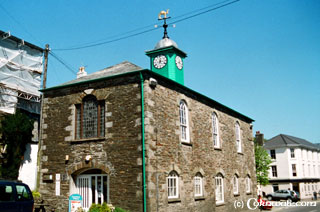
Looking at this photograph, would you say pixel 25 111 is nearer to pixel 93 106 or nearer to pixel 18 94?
pixel 18 94

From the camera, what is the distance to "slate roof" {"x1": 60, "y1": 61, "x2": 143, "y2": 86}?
16344 millimetres

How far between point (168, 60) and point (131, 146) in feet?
30.4

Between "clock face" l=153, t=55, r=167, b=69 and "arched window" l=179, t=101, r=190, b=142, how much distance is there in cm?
519

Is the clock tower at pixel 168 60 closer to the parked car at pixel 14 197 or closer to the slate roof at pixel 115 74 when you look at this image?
the slate roof at pixel 115 74

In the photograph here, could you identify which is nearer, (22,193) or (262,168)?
(22,193)

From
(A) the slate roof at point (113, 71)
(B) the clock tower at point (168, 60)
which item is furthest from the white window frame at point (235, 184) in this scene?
(A) the slate roof at point (113, 71)

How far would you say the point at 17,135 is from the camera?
22.0 metres

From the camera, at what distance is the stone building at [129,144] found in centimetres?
1418

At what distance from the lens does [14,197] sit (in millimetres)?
11594

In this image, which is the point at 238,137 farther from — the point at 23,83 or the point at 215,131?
the point at 23,83

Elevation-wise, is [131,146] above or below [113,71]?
below

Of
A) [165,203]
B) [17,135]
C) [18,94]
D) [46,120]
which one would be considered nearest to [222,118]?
[165,203]

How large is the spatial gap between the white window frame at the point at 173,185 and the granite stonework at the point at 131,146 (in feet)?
0.66

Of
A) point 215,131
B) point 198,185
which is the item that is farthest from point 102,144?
point 215,131
